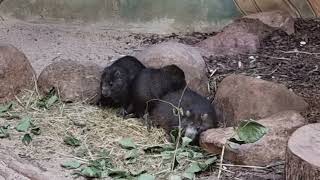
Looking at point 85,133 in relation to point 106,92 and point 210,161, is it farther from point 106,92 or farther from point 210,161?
point 210,161

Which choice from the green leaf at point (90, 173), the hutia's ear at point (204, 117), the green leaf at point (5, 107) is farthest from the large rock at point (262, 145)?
the green leaf at point (5, 107)

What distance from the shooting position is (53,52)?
20.7ft

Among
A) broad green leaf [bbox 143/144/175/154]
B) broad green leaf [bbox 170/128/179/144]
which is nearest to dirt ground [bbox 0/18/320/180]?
broad green leaf [bbox 170/128/179/144]

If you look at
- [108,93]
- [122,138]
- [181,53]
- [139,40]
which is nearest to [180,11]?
[139,40]

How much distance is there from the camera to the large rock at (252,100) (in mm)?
4684

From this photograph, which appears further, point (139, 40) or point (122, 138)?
point (139, 40)

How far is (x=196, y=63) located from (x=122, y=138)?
1175 millimetres

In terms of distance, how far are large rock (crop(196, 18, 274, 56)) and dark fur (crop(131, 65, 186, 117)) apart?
56.4 inches

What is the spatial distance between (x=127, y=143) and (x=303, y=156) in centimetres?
147

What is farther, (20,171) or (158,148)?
(158,148)

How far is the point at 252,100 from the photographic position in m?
4.72

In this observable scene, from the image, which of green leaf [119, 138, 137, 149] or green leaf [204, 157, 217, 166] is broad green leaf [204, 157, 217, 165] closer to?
green leaf [204, 157, 217, 166]

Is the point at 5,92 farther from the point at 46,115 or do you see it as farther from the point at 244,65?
the point at 244,65

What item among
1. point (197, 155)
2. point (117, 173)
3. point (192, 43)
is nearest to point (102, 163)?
point (117, 173)
